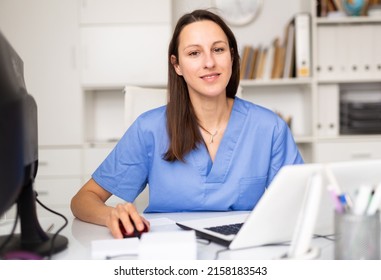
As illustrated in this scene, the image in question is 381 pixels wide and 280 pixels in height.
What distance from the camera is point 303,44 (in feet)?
6.88

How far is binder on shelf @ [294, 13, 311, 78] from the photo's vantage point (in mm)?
2084

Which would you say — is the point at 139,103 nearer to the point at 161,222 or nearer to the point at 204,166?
the point at 204,166

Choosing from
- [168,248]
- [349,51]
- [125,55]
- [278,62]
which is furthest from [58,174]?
[168,248]

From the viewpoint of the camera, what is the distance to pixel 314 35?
2076mm

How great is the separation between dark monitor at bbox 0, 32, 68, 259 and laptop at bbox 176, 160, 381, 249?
0.22 meters

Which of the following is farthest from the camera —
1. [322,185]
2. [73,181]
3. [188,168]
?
[73,181]

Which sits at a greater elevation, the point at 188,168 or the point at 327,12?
the point at 327,12

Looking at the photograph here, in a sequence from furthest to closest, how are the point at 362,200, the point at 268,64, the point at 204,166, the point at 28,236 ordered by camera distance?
the point at 268,64 → the point at 204,166 → the point at 28,236 → the point at 362,200

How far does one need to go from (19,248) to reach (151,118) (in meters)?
0.46

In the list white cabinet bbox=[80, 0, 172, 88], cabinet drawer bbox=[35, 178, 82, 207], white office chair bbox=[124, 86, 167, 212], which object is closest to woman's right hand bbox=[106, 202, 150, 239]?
white office chair bbox=[124, 86, 167, 212]

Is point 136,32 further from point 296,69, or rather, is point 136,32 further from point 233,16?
point 296,69

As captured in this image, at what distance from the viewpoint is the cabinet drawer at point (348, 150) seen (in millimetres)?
2066

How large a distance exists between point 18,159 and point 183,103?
523 mm

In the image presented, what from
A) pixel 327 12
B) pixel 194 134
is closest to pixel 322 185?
pixel 194 134
